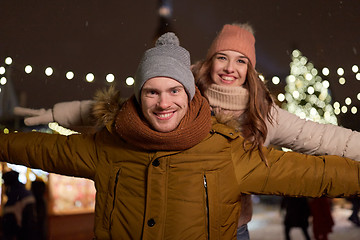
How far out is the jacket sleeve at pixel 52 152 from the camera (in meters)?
2.40

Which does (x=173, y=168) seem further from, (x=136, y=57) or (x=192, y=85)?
(x=136, y=57)

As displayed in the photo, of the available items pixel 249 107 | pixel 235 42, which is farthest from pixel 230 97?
pixel 235 42

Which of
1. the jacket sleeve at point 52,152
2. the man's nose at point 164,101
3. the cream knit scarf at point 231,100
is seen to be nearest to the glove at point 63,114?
the jacket sleeve at point 52,152

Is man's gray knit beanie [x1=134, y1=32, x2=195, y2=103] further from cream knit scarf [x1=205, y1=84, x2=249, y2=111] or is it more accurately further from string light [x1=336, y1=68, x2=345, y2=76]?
string light [x1=336, y1=68, x2=345, y2=76]

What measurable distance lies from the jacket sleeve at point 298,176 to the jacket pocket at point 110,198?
0.65m

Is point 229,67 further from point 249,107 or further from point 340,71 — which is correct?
point 340,71

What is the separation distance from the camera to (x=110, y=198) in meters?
2.25

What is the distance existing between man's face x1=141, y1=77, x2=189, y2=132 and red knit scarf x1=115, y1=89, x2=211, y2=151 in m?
0.04

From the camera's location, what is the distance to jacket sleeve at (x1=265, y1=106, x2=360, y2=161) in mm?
2588

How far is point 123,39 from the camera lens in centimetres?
638

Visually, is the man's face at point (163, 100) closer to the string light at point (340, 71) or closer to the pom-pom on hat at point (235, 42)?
the pom-pom on hat at point (235, 42)

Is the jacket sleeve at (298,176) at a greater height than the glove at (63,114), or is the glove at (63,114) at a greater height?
the glove at (63,114)

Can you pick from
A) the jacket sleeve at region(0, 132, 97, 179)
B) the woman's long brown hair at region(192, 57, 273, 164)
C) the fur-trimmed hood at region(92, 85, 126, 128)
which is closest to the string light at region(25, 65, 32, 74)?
the jacket sleeve at region(0, 132, 97, 179)

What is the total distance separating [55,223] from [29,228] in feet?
9.42
